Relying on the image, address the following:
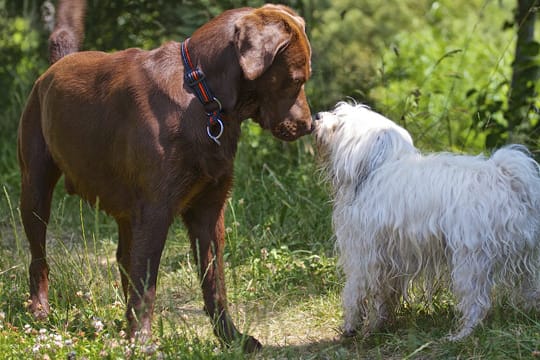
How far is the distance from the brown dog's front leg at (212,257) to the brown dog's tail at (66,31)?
1380 millimetres

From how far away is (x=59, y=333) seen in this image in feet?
12.6

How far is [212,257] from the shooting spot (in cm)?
404

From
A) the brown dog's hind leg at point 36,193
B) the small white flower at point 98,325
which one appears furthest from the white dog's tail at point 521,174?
the brown dog's hind leg at point 36,193

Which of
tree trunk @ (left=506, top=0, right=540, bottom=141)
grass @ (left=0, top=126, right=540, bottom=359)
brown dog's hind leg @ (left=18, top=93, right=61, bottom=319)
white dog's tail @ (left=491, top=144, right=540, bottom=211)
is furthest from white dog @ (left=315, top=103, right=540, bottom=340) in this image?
tree trunk @ (left=506, top=0, right=540, bottom=141)

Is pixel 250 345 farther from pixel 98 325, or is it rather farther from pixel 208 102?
pixel 208 102

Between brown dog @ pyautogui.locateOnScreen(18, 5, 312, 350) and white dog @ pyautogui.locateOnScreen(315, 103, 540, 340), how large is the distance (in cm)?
39

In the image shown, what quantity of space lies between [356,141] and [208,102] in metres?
0.79

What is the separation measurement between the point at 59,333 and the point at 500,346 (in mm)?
1951

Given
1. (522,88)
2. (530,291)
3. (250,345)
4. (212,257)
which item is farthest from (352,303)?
(522,88)

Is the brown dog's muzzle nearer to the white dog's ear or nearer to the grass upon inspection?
the white dog's ear

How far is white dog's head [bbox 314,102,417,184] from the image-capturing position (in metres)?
3.97

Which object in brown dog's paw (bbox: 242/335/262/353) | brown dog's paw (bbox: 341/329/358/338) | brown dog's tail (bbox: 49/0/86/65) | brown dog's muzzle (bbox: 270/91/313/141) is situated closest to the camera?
brown dog's muzzle (bbox: 270/91/313/141)

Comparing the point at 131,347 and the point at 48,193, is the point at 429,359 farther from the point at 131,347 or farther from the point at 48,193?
the point at 48,193

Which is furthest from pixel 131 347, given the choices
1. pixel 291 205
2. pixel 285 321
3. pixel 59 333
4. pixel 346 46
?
pixel 346 46
